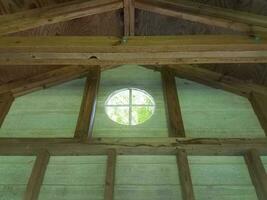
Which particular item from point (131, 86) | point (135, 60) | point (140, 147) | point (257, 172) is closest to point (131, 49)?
point (135, 60)

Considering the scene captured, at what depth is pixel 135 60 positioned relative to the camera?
2934 mm

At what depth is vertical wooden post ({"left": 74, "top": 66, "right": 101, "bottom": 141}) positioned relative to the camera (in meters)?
3.66

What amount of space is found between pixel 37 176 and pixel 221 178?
5.29 feet

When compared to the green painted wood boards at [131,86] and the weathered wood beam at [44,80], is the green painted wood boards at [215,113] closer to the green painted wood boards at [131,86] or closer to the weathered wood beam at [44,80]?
the green painted wood boards at [131,86]

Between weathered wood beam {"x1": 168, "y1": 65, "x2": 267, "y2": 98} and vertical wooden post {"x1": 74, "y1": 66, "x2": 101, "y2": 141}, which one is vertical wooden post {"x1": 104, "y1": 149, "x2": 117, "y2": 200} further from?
weathered wood beam {"x1": 168, "y1": 65, "x2": 267, "y2": 98}

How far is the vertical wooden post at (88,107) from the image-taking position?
3658 mm

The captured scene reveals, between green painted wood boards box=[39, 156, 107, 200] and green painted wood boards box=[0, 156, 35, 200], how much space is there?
18 centimetres

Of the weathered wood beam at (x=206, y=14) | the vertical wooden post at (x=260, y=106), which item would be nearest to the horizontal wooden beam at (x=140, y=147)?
the vertical wooden post at (x=260, y=106)

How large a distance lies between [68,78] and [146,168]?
2.04m

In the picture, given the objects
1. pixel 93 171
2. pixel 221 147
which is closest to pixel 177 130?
pixel 221 147

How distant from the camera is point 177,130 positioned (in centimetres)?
367

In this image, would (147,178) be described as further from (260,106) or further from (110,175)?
(260,106)

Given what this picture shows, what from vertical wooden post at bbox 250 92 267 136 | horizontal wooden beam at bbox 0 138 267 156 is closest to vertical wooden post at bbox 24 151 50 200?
horizontal wooden beam at bbox 0 138 267 156

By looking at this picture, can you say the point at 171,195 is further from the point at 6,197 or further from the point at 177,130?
the point at 6,197
